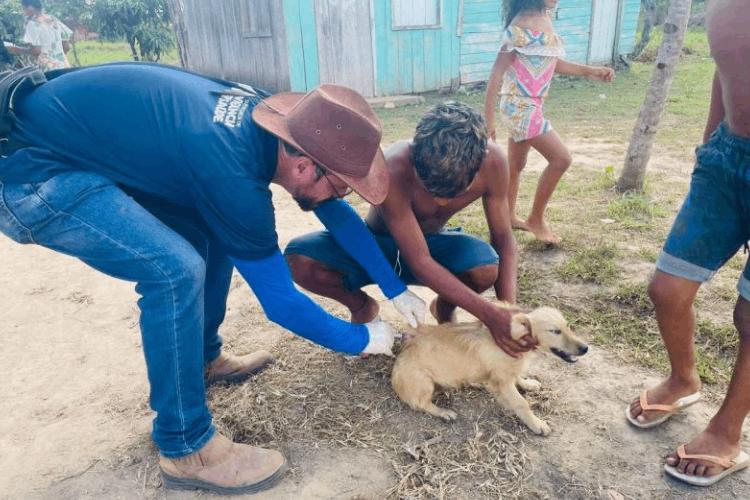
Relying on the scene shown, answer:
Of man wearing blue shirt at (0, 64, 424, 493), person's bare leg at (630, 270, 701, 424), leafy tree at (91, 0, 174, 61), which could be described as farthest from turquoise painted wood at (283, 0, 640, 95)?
person's bare leg at (630, 270, 701, 424)

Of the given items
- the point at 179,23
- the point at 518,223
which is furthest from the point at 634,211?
the point at 179,23

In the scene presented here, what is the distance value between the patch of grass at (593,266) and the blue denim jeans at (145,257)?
9.27 feet

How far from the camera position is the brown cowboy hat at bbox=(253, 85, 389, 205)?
7.11 feet

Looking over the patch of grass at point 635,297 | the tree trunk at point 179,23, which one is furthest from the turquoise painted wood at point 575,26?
the patch of grass at point 635,297

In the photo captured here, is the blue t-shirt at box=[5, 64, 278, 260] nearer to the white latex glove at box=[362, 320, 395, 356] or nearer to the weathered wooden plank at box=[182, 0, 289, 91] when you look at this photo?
the white latex glove at box=[362, 320, 395, 356]

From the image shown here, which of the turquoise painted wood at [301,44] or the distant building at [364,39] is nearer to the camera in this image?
the turquoise painted wood at [301,44]

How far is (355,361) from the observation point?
3371mm

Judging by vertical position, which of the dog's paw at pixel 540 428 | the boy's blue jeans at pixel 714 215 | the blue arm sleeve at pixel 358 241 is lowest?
the dog's paw at pixel 540 428

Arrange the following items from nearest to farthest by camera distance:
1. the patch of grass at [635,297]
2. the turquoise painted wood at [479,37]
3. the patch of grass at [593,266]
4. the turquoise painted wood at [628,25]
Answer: the patch of grass at [635,297], the patch of grass at [593,266], the turquoise painted wood at [479,37], the turquoise painted wood at [628,25]

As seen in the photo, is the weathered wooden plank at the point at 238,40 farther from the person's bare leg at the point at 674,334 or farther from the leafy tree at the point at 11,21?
the person's bare leg at the point at 674,334

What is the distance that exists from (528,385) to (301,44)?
31.1 feet

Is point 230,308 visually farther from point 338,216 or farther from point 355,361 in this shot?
point 338,216

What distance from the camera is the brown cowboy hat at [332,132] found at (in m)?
2.17

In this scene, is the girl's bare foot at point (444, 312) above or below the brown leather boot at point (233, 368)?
above
